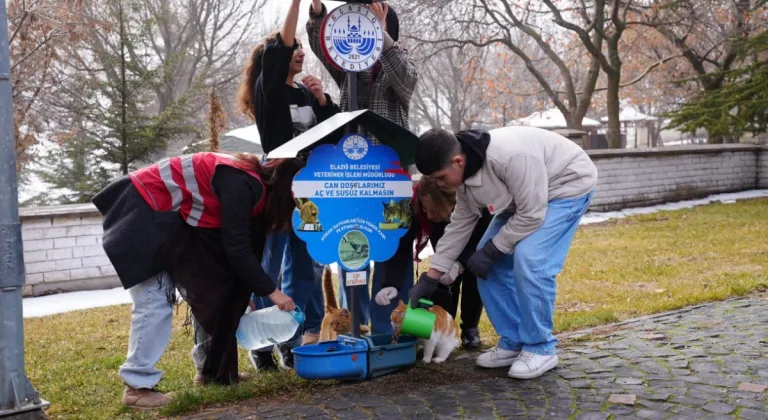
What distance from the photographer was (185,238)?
411 cm

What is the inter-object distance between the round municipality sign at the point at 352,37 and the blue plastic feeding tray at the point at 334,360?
153cm

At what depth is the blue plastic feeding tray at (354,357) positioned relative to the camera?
4176 millimetres

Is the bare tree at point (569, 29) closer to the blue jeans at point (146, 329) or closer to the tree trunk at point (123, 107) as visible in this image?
the tree trunk at point (123, 107)

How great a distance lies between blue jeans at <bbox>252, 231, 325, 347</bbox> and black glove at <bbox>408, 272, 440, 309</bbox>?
31.3 inches

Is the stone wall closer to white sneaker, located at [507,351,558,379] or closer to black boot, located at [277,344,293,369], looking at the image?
black boot, located at [277,344,293,369]

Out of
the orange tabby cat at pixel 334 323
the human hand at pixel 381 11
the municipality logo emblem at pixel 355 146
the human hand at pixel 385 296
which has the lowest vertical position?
the orange tabby cat at pixel 334 323

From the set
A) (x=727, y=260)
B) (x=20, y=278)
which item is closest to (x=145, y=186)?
(x=20, y=278)

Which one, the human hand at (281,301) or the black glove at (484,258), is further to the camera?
the black glove at (484,258)

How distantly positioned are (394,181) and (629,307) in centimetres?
277

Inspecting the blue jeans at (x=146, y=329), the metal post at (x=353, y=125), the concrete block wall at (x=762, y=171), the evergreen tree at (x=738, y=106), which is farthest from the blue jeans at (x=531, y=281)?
the concrete block wall at (x=762, y=171)

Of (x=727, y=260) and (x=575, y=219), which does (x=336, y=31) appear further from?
(x=727, y=260)

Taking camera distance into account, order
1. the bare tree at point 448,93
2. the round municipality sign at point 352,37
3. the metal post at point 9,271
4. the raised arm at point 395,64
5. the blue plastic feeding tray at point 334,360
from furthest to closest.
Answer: the bare tree at point 448,93, the raised arm at point 395,64, the round municipality sign at point 352,37, the blue plastic feeding tray at point 334,360, the metal post at point 9,271

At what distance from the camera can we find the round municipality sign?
4.27 m

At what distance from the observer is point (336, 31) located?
14.1ft
